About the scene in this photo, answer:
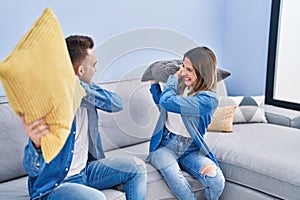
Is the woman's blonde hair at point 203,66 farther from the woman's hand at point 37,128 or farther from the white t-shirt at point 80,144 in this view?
the woman's hand at point 37,128

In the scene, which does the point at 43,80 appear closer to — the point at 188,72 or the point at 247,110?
the point at 188,72

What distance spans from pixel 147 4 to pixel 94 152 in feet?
3.92

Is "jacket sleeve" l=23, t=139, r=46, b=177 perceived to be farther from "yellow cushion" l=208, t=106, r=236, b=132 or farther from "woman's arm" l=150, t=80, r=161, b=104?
"yellow cushion" l=208, t=106, r=236, b=132

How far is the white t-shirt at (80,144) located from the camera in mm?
1394

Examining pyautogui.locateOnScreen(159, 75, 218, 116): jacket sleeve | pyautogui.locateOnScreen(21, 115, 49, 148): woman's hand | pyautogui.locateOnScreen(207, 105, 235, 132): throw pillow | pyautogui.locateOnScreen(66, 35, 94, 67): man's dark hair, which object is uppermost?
pyautogui.locateOnScreen(66, 35, 94, 67): man's dark hair

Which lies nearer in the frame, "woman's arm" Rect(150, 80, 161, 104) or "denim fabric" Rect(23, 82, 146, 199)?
"denim fabric" Rect(23, 82, 146, 199)

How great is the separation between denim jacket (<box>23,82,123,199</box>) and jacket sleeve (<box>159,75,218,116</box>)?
21 centimetres

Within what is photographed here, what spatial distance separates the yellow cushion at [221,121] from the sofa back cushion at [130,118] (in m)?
0.47

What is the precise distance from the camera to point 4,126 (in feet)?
5.36

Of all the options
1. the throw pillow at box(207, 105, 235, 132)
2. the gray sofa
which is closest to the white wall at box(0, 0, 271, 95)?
the gray sofa

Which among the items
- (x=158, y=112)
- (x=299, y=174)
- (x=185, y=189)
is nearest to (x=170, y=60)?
(x=158, y=112)

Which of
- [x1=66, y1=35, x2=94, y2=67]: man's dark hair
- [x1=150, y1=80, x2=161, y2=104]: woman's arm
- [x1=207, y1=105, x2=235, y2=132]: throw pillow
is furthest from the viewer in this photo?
[x1=207, y1=105, x2=235, y2=132]: throw pillow

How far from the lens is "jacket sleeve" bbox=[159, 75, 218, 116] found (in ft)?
5.15

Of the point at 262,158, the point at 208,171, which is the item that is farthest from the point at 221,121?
the point at 208,171
